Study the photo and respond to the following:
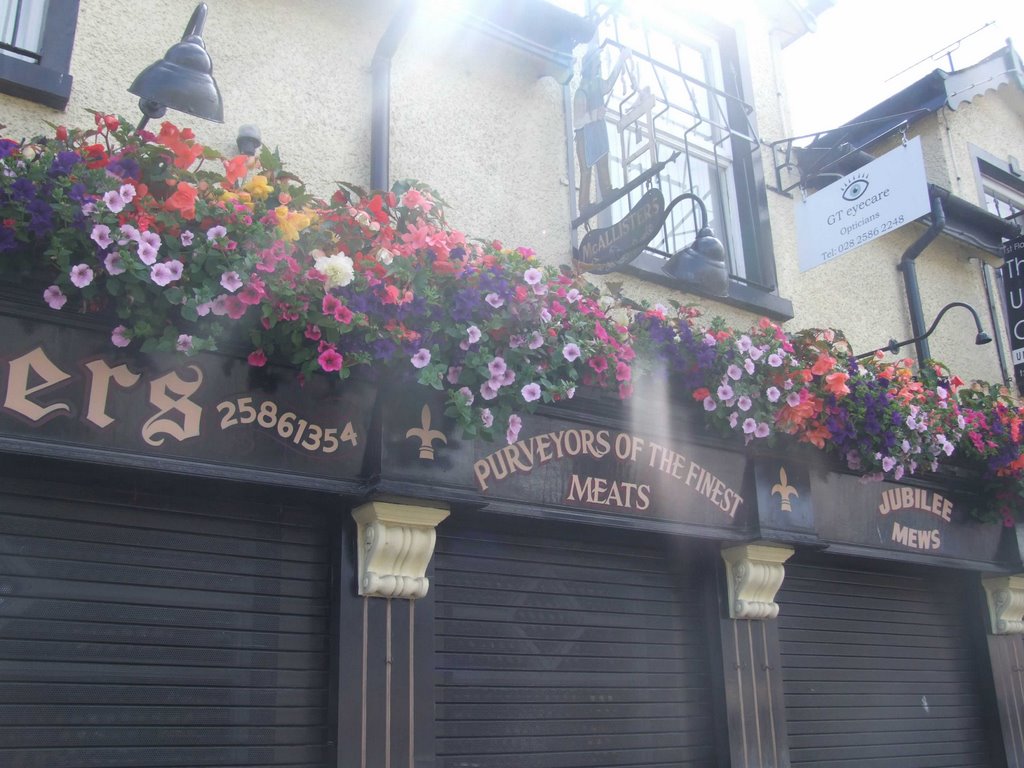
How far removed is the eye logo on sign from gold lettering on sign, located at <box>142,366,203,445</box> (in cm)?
467

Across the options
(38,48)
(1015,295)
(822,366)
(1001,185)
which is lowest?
(822,366)

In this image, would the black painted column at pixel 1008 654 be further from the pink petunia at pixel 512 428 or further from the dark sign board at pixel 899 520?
the pink petunia at pixel 512 428

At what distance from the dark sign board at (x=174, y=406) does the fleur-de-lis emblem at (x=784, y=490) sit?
2733mm

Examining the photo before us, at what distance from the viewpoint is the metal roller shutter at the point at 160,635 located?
4.09m

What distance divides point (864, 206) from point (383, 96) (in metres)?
3.34

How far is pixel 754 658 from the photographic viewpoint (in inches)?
240

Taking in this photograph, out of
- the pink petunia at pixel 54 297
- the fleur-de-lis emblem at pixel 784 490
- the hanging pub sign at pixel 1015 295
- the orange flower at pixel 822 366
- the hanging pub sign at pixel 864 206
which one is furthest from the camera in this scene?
the hanging pub sign at pixel 1015 295

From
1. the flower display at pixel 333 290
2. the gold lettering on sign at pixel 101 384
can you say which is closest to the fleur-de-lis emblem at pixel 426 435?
the flower display at pixel 333 290

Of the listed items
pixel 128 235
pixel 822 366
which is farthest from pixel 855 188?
pixel 128 235

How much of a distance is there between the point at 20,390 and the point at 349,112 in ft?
7.93

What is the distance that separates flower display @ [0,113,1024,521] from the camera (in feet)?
13.0

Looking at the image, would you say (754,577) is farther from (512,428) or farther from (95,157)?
(95,157)

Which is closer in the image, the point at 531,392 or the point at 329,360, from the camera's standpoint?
the point at 329,360

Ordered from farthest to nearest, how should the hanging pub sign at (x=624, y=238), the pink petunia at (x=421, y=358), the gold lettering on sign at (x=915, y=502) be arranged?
1. the gold lettering on sign at (x=915, y=502)
2. the hanging pub sign at (x=624, y=238)
3. the pink petunia at (x=421, y=358)
